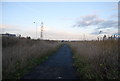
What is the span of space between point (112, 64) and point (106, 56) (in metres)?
1.07

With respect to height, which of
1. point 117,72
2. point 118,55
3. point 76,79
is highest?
point 118,55

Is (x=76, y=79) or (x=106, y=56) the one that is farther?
(x=106, y=56)

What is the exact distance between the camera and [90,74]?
794cm

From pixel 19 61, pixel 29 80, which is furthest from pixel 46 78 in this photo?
pixel 19 61

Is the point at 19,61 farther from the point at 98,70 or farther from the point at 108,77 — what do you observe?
the point at 108,77

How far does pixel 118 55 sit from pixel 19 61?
637cm

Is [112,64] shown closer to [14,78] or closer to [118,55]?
[118,55]

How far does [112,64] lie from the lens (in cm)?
758

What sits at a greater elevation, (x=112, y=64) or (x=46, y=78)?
(x=112, y=64)

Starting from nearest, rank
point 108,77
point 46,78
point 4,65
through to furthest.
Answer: point 108,77
point 46,78
point 4,65

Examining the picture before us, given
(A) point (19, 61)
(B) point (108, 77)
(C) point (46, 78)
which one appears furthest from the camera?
(A) point (19, 61)

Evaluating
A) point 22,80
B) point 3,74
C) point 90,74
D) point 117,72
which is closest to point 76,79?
point 90,74

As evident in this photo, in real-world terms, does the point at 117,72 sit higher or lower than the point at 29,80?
higher

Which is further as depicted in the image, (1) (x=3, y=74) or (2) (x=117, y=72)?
(1) (x=3, y=74)
